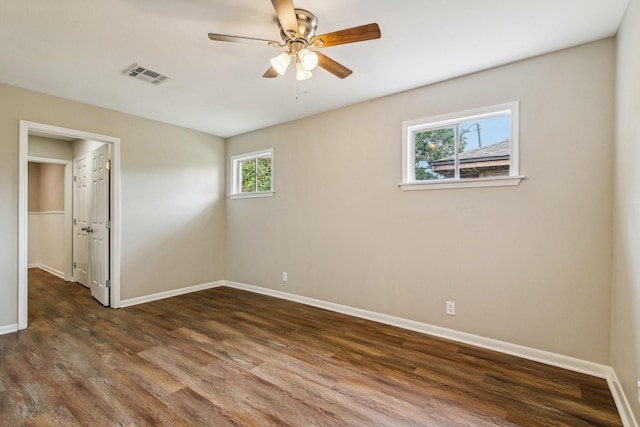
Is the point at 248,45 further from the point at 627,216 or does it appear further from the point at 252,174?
the point at 627,216

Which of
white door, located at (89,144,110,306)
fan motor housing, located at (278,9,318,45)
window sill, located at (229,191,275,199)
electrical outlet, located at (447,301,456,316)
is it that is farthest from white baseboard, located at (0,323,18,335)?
electrical outlet, located at (447,301,456,316)

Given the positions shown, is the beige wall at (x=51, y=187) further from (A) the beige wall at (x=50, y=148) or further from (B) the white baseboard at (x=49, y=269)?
(B) the white baseboard at (x=49, y=269)

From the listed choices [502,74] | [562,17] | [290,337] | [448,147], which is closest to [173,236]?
[290,337]

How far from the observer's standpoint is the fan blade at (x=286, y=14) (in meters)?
1.66

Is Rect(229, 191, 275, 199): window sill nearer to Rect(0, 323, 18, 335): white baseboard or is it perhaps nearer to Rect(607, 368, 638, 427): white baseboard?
Rect(0, 323, 18, 335): white baseboard

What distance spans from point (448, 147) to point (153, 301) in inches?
169

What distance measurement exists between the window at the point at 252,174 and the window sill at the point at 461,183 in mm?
2183

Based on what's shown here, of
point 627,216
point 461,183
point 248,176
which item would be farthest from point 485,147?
point 248,176

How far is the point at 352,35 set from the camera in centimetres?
189

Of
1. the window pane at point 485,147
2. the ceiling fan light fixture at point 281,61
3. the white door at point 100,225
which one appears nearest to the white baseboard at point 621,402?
the window pane at point 485,147

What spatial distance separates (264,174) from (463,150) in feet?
9.65

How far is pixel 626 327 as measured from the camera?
6.25 feet

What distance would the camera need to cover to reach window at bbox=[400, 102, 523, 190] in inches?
109

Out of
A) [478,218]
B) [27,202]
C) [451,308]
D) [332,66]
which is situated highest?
[332,66]
